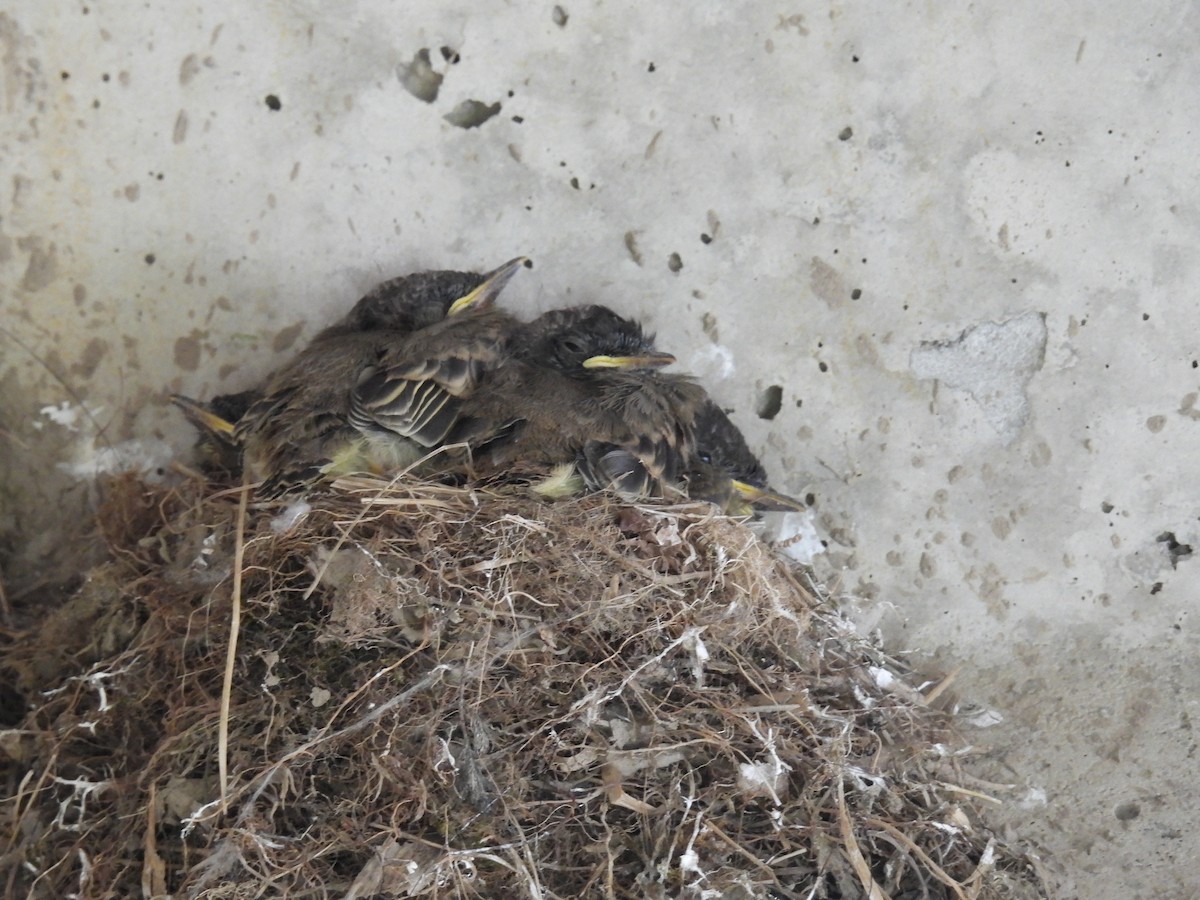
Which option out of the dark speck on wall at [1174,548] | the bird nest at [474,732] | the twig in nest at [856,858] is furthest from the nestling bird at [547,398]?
the dark speck on wall at [1174,548]

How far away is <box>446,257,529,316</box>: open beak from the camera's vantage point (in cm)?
225

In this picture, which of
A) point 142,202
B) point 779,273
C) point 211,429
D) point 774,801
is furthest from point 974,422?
point 142,202

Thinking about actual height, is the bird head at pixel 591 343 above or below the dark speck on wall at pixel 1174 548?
above

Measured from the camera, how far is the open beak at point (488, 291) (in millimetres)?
2252

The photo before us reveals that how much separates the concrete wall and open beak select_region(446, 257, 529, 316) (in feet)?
0.37

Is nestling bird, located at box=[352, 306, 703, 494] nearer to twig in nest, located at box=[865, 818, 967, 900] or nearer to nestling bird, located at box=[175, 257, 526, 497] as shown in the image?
nestling bird, located at box=[175, 257, 526, 497]

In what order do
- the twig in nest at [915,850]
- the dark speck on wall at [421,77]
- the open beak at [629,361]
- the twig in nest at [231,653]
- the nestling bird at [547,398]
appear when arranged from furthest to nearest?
the dark speck on wall at [421,77]
the open beak at [629,361]
the nestling bird at [547,398]
the twig in nest at [915,850]
the twig in nest at [231,653]

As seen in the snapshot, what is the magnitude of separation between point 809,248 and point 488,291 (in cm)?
72

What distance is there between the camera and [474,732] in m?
1.86

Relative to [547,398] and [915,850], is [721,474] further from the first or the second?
[915,850]

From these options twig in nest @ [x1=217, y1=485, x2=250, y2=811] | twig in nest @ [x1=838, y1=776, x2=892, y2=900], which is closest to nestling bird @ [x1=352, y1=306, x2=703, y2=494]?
twig in nest @ [x1=217, y1=485, x2=250, y2=811]

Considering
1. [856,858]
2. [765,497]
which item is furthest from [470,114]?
[856,858]

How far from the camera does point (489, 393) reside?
2176 millimetres

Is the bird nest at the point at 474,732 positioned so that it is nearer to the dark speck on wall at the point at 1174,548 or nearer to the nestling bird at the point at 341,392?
the nestling bird at the point at 341,392
